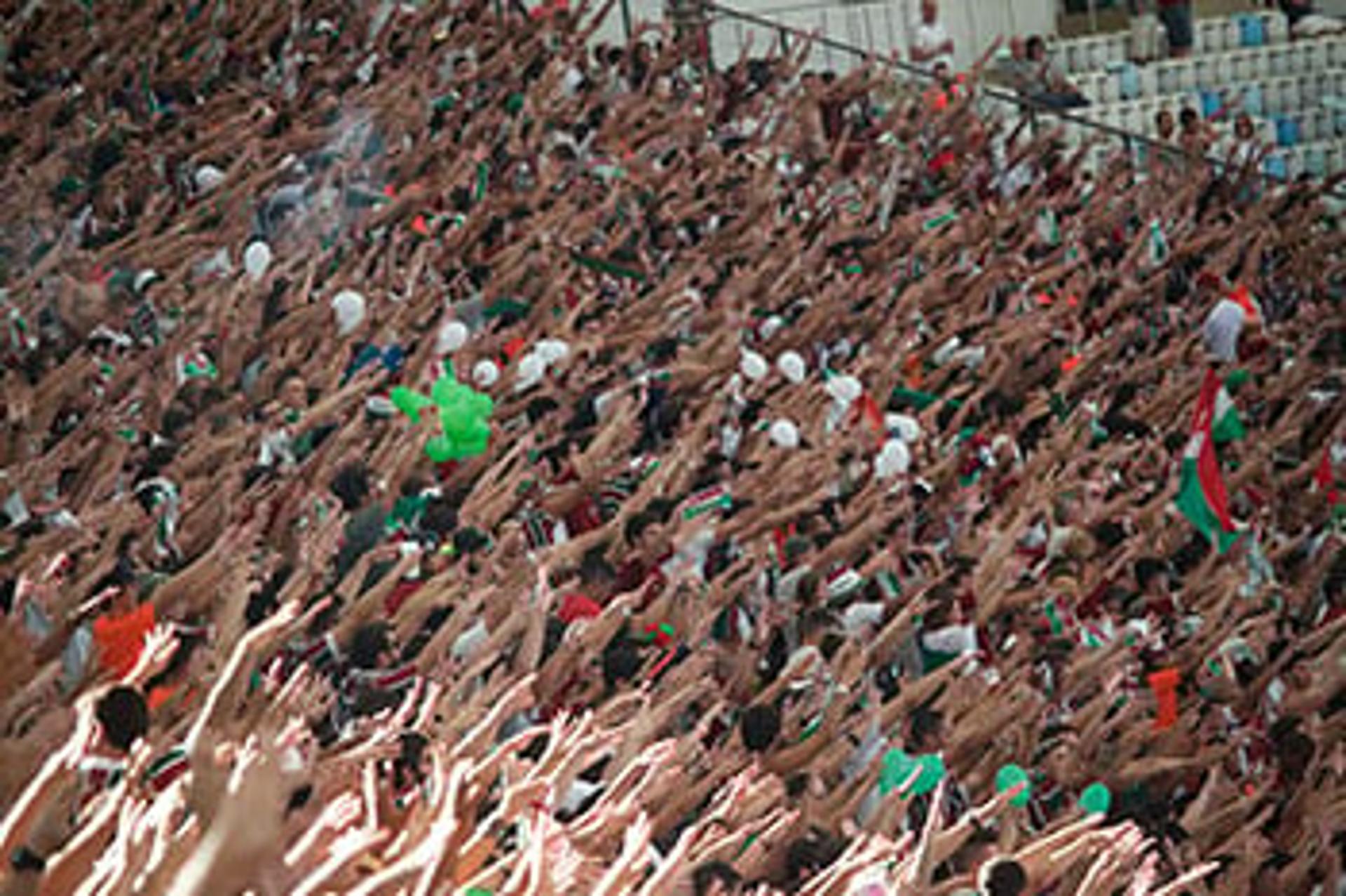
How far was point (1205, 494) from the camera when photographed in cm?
788

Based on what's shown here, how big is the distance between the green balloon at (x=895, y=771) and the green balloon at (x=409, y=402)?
2.07 metres

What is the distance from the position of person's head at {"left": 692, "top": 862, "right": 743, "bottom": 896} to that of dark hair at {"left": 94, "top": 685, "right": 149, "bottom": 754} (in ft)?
3.53

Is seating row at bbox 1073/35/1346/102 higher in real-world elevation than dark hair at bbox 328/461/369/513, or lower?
lower

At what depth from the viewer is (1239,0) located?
16.2 m

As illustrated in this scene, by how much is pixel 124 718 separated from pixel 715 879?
A: 3.68 feet

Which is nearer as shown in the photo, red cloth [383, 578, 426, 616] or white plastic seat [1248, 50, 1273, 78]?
red cloth [383, 578, 426, 616]

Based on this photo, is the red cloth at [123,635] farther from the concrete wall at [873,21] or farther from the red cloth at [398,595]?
the concrete wall at [873,21]

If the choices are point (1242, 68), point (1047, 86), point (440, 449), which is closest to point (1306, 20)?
point (1242, 68)

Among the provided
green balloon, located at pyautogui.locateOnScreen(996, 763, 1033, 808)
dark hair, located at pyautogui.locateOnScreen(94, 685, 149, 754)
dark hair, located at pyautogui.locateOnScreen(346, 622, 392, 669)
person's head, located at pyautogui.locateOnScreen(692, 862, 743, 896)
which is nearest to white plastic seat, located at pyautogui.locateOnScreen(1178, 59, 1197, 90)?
green balloon, located at pyautogui.locateOnScreen(996, 763, 1033, 808)

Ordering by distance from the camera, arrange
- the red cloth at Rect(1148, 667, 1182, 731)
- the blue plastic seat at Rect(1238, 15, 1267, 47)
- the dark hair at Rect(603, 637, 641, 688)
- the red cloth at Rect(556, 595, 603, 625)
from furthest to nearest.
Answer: the blue plastic seat at Rect(1238, 15, 1267, 47)
the red cloth at Rect(1148, 667, 1182, 731)
the red cloth at Rect(556, 595, 603, 625)
the dark hair at Rect(603, 637, 641, 688)

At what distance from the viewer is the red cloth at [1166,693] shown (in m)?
6.44

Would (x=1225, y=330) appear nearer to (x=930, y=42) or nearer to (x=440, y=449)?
(x=440, y=449)

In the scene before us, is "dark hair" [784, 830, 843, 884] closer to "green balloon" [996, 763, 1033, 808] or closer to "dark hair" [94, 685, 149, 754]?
"green balloon" [996, 763, 1033, 808]

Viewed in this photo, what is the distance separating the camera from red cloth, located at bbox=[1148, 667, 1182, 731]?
6441 mm
